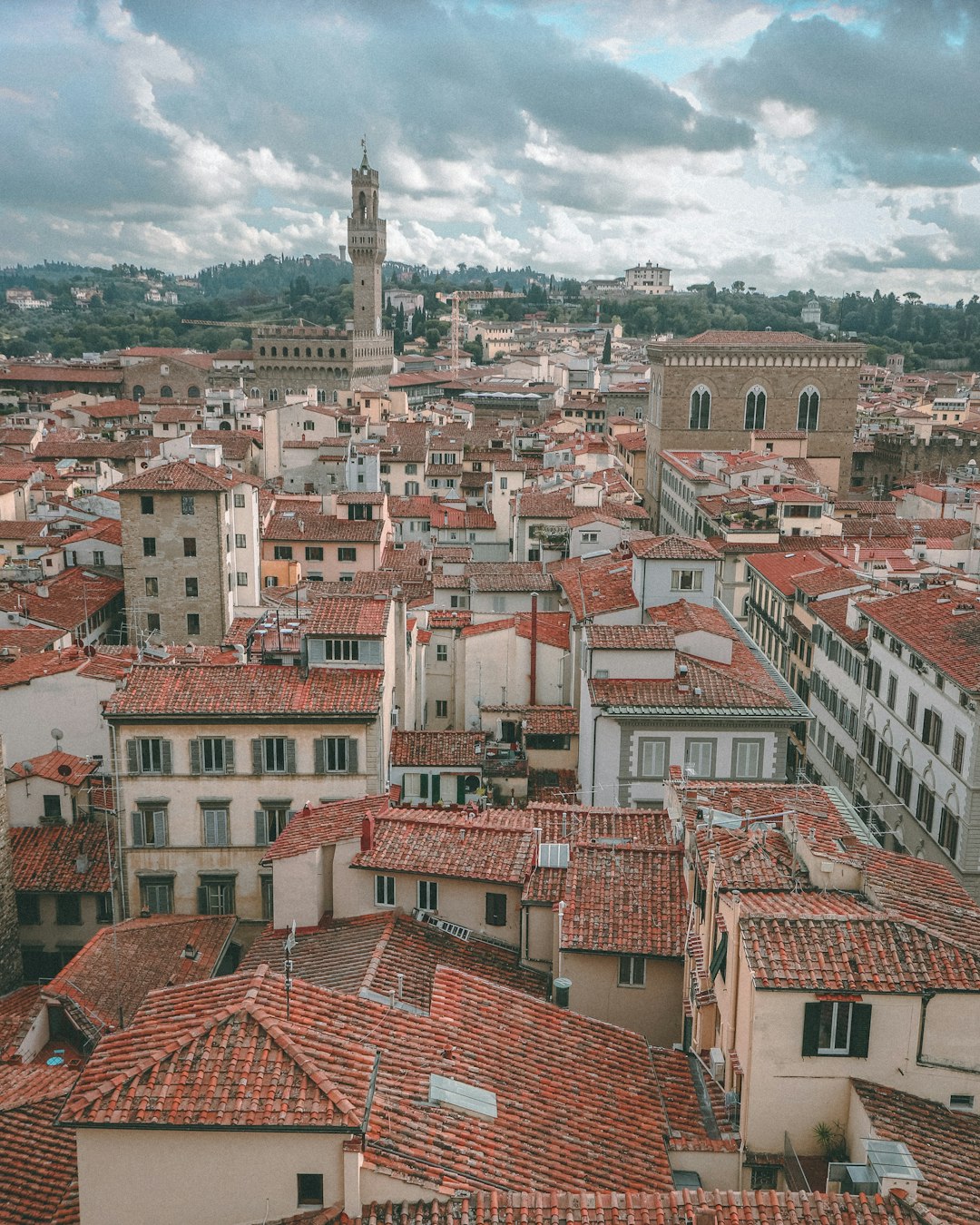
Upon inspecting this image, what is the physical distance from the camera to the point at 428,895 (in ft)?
63.5

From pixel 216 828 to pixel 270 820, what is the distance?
122 cm

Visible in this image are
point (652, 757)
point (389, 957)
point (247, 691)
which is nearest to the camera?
point (389, 957)

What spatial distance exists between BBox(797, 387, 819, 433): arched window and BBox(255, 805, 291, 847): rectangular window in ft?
220

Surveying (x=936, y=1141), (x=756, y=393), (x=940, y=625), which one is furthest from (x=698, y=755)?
(x=756, y=393)

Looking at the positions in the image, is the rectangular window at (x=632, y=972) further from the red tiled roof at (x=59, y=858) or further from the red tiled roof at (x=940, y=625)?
the red tiled roof at (x=59, y=858)

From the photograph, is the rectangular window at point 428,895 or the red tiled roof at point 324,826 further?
the red tiled roof at point 324,826

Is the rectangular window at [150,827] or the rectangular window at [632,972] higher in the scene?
the rectangular window at [632,972]

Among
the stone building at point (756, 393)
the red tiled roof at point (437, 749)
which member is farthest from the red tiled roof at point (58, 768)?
the stone building at point (756, 393)

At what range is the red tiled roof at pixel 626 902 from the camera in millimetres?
17500

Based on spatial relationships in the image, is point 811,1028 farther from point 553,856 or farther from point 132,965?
point 132,965

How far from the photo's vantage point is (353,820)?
20938 millimetres

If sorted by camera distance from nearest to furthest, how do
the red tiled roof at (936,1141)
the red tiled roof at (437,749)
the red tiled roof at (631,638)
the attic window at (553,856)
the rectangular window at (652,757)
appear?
the red tiled roof at (936,1141)
the attic window at (553,856)
the rectangular window at (652,757)
the red tiled roof at (631,638)
the red tiled roof at (437,749)

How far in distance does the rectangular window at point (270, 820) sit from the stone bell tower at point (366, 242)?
12067 centimetres

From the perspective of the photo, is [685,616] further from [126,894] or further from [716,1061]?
[716,1061]
